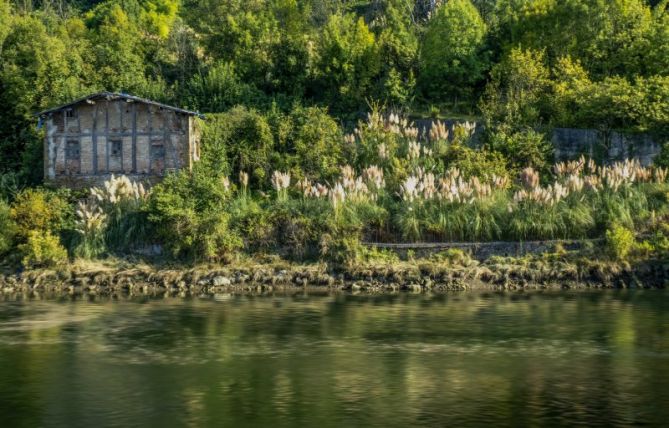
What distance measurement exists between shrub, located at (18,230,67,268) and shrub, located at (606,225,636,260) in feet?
61.7

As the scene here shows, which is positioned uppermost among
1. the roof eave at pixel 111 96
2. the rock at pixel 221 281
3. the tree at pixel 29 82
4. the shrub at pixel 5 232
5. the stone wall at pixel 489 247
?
the tree at pixel 29 82

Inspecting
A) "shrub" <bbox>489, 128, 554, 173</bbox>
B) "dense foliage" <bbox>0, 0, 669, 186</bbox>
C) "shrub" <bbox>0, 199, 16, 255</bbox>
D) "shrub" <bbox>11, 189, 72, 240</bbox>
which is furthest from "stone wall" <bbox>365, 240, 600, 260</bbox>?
"shrub" <bbox>0, 199, 16, 255</bbox>

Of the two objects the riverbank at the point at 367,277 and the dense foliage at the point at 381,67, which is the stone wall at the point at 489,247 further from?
the dense foliage at the point at 381,67

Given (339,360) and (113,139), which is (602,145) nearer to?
(113,139)

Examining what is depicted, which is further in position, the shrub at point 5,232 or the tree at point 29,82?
the tree at point 29,82

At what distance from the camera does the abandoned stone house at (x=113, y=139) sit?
45906mm

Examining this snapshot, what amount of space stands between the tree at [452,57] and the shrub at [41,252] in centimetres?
2465

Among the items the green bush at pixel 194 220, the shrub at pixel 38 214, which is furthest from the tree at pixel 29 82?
the green bush at pixel 194 220

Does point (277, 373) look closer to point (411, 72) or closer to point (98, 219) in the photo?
point (98, 219)

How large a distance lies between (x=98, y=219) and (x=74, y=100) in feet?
33.3

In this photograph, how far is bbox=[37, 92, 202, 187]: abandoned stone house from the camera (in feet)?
151

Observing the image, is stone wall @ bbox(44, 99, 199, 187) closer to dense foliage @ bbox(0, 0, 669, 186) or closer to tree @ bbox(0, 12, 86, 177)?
dense foliage @ bbox(0, 0, 669, 186)

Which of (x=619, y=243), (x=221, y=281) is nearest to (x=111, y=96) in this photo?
(x=221, y=281)

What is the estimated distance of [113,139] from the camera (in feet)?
151
